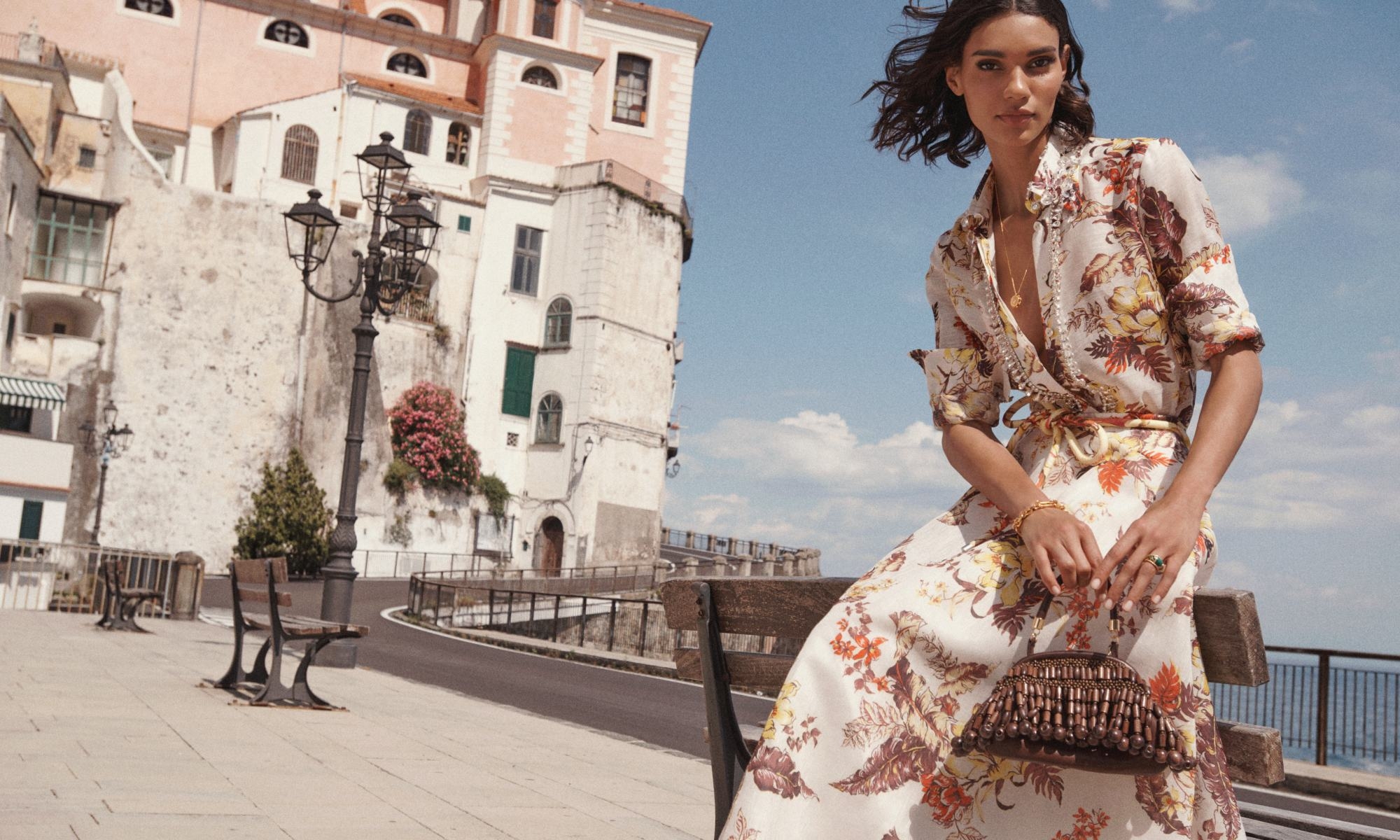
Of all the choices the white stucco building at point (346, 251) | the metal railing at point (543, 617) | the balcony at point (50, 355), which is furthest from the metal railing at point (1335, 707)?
the balcony at point (50, 355)

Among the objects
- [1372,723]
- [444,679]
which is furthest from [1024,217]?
[444,679]

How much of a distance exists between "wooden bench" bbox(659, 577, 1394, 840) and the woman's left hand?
92 mm

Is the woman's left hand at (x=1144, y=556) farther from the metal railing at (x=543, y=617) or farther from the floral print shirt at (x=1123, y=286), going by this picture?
the metal railing at (x=543, y=617)

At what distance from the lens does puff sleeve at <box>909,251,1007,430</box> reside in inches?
102

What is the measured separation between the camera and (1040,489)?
7.43 ft

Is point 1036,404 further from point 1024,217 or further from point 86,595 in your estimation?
point 86,595

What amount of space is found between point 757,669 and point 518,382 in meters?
42.7

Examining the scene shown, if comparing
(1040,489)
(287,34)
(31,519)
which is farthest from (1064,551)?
(287,34)

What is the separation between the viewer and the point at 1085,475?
7.41 feet

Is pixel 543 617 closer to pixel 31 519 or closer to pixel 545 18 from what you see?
pixel 31 519

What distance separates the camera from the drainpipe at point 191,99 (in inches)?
1715

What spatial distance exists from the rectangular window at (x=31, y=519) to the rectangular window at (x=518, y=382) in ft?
49.2

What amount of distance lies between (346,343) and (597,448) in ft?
29.3

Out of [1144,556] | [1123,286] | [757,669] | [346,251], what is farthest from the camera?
[346,251]
